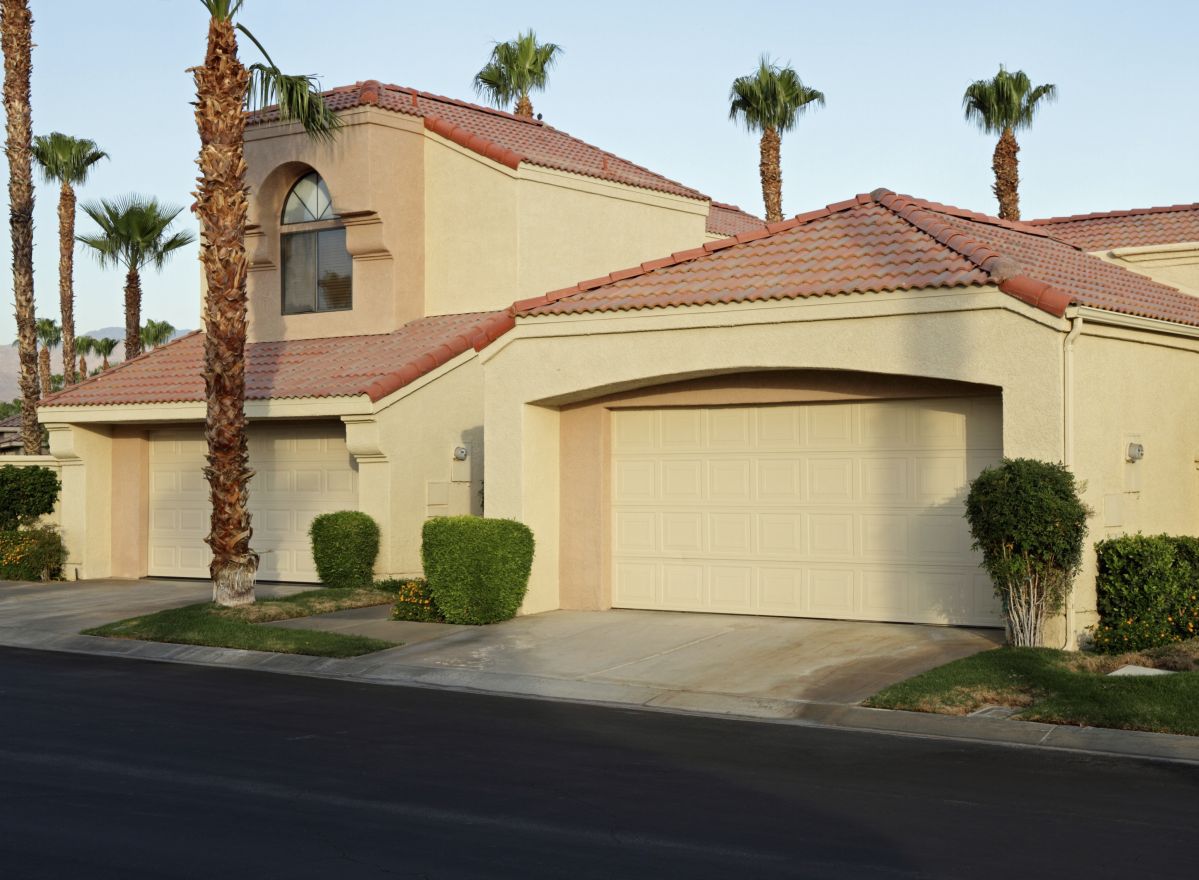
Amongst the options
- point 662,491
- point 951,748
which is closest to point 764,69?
point 662,491

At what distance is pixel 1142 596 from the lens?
14969 millimetres

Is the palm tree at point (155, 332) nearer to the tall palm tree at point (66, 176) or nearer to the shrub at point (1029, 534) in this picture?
the tall palm tree at point (66, 176)

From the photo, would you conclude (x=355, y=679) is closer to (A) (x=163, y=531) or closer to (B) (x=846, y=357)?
(B) (x=846, y=357)

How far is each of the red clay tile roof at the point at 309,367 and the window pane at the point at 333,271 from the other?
73 cm

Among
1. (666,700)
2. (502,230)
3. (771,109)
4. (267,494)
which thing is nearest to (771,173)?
(771,109)

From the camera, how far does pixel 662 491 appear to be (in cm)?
1853

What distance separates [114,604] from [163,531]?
14.3ft

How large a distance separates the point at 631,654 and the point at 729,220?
20.2m

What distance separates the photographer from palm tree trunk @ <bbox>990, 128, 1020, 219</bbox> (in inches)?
1570

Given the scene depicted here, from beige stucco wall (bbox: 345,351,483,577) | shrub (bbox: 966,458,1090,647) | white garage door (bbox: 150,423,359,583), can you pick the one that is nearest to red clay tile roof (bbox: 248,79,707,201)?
beige stucco wall (bbox: 345,351,483,577)

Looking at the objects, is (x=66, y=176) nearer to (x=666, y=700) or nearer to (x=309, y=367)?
(x=309, y=367)

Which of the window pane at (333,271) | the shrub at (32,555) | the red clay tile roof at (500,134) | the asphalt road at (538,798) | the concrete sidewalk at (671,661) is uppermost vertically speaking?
the red clay tile roof at (500,134)

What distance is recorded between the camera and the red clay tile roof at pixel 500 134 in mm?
25297

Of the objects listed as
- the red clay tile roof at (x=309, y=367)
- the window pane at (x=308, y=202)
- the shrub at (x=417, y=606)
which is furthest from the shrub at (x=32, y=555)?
the shrub at (x=417, y=606)
